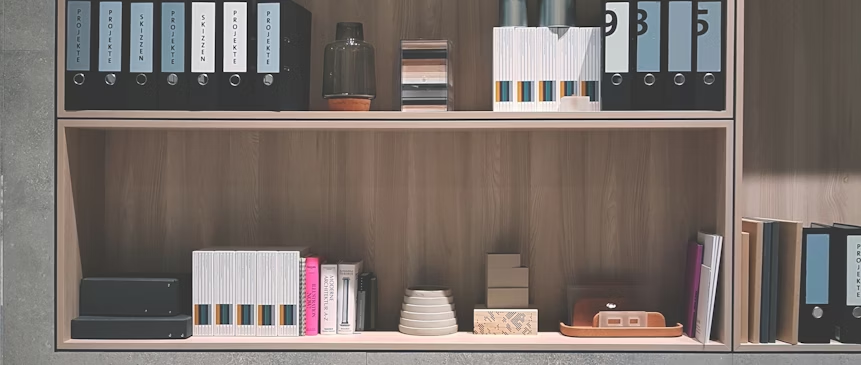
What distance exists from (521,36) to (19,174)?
1161mm

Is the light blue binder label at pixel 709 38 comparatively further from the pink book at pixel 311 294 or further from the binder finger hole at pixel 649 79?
the pink book at pixel 311 294

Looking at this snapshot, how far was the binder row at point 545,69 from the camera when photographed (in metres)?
2.00

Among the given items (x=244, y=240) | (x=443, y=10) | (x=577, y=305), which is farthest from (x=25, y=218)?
(x=577, y=305)

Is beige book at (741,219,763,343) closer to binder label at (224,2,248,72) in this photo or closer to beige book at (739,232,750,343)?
beige book at (739,232,750,343)

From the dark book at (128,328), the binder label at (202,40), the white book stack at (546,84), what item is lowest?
the dark book at (128,328)

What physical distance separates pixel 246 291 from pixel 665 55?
1080mm

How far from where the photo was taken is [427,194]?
2.22 meters

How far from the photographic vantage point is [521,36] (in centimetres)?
201

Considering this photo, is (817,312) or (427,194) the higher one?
(427,194)

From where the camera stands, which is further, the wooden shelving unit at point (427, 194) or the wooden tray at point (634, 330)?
the wooden shelving unit at point (427, 194)

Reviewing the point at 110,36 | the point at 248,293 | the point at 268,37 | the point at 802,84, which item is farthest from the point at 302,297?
the point at 802,84

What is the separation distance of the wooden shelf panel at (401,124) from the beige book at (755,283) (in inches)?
9.8

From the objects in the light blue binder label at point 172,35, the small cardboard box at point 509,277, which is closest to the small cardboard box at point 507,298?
the small cardboard box at point 509,277

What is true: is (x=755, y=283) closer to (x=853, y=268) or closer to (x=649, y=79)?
(x=853, y=268)
